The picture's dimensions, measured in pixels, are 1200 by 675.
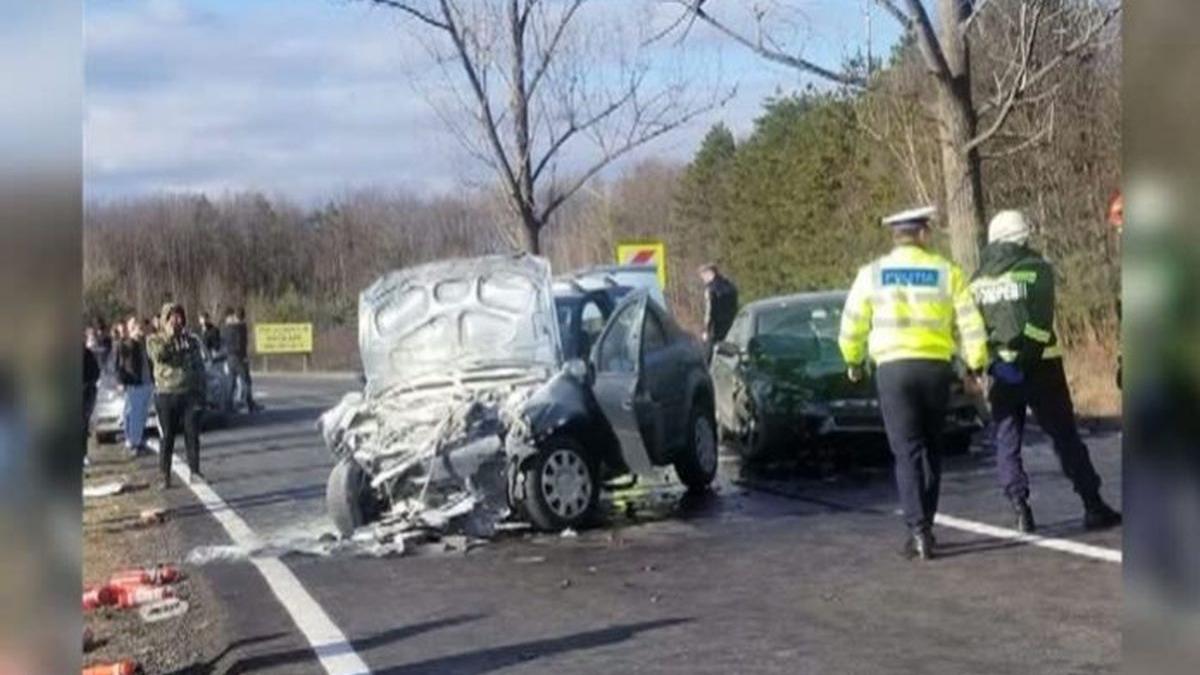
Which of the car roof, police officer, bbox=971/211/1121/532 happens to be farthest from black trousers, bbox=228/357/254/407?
police officer, bbox=971/211/1121/532

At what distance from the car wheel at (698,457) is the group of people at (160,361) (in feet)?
7.10

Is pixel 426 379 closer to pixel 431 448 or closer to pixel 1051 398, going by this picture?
pixel 431 448

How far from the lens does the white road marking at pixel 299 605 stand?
167 inches

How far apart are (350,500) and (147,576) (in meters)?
1.33

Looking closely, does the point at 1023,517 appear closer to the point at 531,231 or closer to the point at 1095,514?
the point at 1095,514

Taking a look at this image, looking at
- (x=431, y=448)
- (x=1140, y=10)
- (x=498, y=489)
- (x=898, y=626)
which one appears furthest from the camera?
(x=498, y=489)

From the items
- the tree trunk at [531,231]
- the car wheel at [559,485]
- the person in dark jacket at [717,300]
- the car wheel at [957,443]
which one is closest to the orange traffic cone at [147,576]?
the tree trunk at [531,231]

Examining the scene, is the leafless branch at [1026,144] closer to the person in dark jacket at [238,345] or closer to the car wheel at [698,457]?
the person in dark jacket at [238,345]

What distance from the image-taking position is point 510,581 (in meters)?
5.56

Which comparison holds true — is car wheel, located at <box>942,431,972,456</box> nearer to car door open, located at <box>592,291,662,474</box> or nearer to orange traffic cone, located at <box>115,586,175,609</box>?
car door open, located at <box>592,291,662,474</box>

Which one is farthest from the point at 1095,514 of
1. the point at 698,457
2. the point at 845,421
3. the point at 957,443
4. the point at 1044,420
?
the point at 698,457

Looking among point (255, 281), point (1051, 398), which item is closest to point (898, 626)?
point (1051, 398)

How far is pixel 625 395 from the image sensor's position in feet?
22.8

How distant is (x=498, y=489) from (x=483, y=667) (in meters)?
2.52
